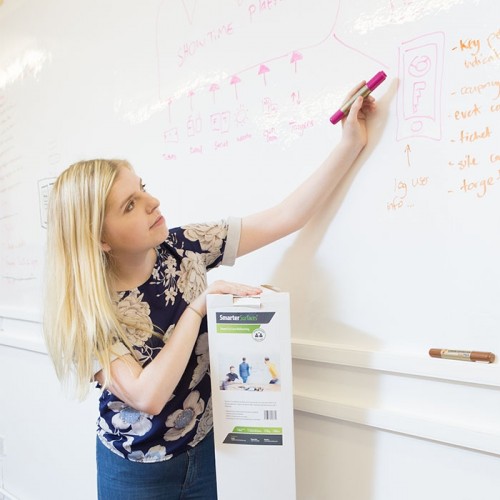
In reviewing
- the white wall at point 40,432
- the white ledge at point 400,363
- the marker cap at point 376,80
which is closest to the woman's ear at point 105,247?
the white ledge at point 400,363

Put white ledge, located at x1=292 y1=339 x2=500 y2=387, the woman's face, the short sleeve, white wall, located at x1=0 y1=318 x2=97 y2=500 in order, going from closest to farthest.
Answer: white ledge, located at x1=292 y1=339 x2=500 y2=387
the woman's face
the short sleeve
white wall, located at x1=0 y1=318 x2=97 y2=500

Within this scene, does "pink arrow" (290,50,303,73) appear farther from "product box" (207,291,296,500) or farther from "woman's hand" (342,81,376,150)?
"product box" (207,291,296,500)

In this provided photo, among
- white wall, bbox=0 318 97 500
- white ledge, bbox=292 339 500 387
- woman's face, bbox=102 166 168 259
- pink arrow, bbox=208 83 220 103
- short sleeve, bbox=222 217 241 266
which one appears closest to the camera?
white ledge, bbox=292 339 500 387

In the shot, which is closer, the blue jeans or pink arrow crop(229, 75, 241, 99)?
the blue jeans

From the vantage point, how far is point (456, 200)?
2.57 ft

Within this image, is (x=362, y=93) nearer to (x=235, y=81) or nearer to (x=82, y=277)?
(x=235, y=81)

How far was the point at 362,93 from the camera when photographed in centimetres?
83

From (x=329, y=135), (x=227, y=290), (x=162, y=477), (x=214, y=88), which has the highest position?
(x=214, y=88)

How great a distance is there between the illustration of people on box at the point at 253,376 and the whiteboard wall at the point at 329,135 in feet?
0.57

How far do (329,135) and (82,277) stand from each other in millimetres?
526

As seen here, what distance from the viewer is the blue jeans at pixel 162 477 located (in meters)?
0.93

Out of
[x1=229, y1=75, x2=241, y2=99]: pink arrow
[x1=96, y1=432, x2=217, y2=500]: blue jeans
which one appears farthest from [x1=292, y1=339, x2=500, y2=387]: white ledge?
[x1=229, y1=75, x2=241, y2=99]: pink arrow

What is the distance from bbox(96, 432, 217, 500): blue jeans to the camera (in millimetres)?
935

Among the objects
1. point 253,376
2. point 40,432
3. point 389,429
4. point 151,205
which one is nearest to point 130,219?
point 151,205
